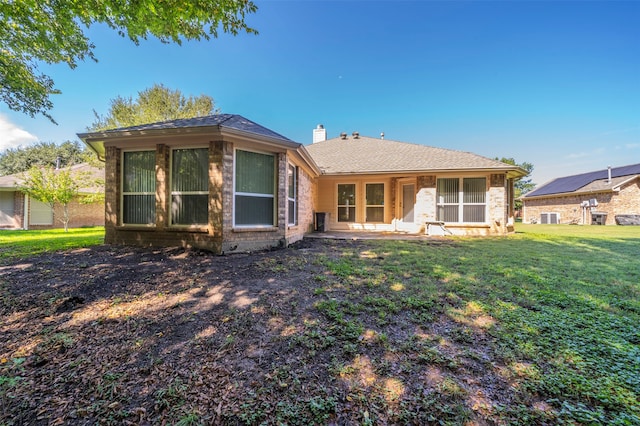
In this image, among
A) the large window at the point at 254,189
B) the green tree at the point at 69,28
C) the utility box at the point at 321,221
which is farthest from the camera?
the utility box at the point at 321,221

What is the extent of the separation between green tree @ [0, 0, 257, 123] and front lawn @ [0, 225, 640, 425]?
5.97 metres

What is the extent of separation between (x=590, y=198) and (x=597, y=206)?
994mm

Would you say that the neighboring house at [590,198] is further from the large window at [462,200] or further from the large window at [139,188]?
the large window at [139,188]

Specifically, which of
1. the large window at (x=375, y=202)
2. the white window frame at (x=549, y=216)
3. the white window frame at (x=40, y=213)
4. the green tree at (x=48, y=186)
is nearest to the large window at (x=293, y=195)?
the large window at (x=375, y=202)

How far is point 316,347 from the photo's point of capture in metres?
2.37

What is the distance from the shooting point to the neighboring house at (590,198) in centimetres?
2147

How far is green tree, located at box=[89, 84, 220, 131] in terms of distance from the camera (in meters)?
19.6

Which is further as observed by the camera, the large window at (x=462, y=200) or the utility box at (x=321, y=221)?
the utility box at (x=321, y=221)

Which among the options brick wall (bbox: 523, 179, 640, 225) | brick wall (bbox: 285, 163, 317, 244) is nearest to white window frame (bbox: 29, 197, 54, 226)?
brick wall (bbox: 285, 163, 317, 244)

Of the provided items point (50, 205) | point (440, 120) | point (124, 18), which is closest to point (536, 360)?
point (124, 18)

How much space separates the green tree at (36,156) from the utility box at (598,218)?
5637 centimetres

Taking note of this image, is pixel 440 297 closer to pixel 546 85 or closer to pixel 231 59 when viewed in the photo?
pixel 231 59

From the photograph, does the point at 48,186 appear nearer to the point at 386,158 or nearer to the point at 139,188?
the point at 139,188

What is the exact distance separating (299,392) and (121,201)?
7541mm
